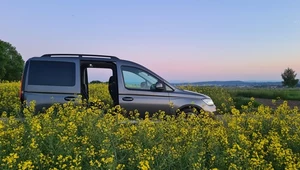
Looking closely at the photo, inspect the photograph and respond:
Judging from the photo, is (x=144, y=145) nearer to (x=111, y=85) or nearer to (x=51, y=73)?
(x=51, y=73)

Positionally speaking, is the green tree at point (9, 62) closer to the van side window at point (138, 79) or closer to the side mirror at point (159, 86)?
the van side window at point (138, 79)

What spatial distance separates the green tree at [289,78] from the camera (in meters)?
79.6

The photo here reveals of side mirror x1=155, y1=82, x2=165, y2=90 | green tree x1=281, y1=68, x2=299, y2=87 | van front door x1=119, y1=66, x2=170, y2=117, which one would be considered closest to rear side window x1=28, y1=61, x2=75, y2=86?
van front door x1=119, y1=66, x2=170, y2=117

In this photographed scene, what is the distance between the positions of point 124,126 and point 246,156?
2179 millimetres

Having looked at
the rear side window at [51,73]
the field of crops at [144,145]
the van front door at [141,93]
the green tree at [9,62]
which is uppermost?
the green tree at [9,62]

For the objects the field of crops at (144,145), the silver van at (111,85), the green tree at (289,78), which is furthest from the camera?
the green tree at (289,78)

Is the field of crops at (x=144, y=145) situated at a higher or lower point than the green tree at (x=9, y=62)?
lower

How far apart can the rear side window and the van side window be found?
130cm

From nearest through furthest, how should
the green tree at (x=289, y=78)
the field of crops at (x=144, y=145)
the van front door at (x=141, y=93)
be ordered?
the field of crops at (x=144, y=145) → the van front door at (x=141, y=93) → the green tree at (x=289, y=78)

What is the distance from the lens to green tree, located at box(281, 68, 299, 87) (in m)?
79.6

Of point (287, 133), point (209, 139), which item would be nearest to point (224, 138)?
point (209, 139)

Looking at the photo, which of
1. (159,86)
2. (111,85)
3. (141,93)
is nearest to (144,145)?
Result: (141,93)

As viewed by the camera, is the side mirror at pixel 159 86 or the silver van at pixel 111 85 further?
the side mirror at pixel 159 86

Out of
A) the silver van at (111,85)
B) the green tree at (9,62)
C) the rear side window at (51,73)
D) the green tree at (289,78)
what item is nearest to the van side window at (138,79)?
the silver van at (111,85)
